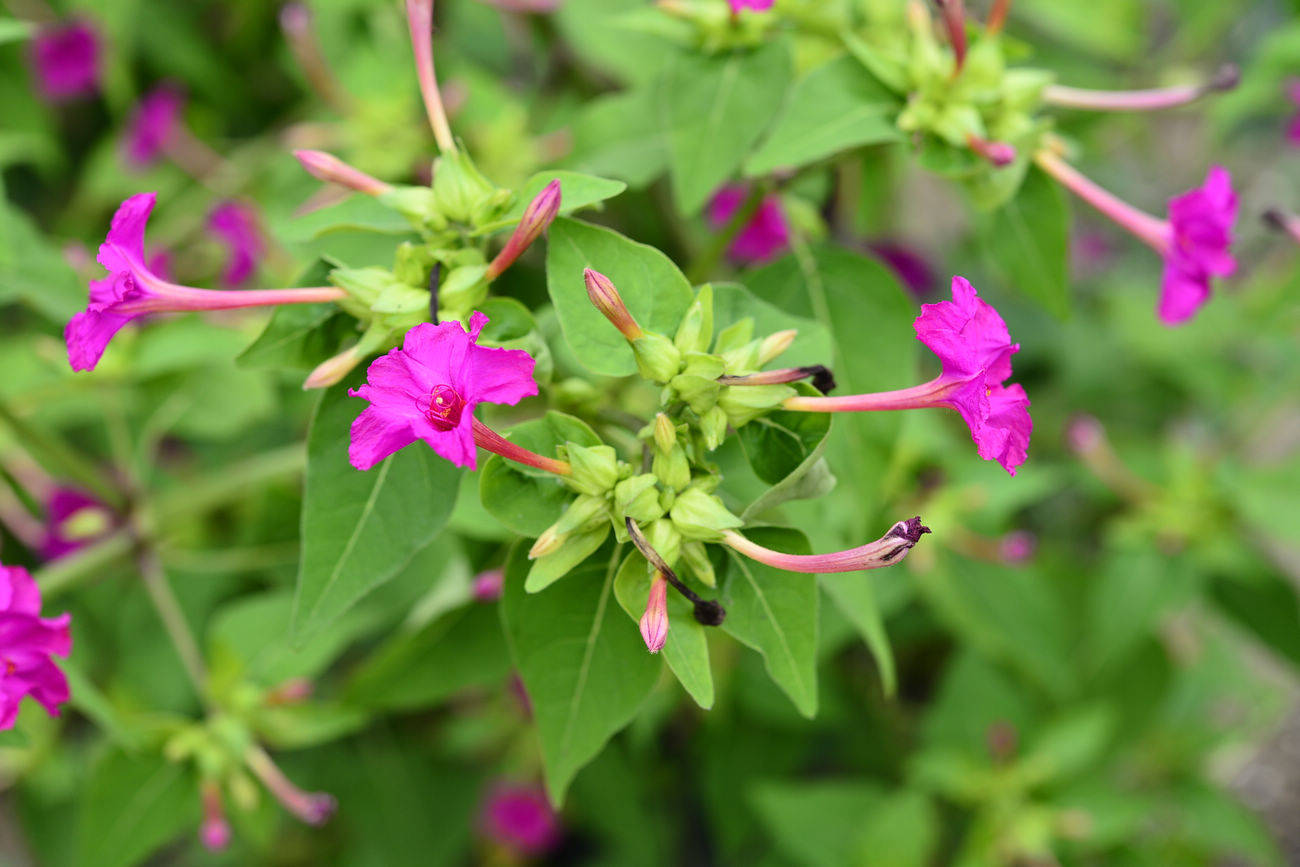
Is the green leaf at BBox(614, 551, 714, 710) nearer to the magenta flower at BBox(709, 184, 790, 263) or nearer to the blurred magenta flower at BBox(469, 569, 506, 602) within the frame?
the blurred magenta flower at BBox(469, 569, 506, 602)

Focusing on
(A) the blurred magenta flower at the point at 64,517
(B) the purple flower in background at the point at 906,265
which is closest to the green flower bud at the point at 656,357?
(A) the blurred magenta flower at the point at 64,517

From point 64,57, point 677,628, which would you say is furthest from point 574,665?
point 64,57

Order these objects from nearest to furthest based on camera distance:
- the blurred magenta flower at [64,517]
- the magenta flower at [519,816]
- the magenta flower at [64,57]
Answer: the blurred magenta flower at [64,517] < the magenta flower at [64,57] < the magenta flower at [519,816]

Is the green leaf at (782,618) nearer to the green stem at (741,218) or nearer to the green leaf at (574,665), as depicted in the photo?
the green leaf at (574,665)

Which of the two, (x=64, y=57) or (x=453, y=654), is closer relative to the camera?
(x=453, y=654)

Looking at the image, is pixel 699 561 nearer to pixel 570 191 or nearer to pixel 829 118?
pixel 570 191

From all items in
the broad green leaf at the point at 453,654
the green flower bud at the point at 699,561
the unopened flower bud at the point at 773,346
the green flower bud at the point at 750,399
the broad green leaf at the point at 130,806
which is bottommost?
the broad green leaf at the point at 130,806
